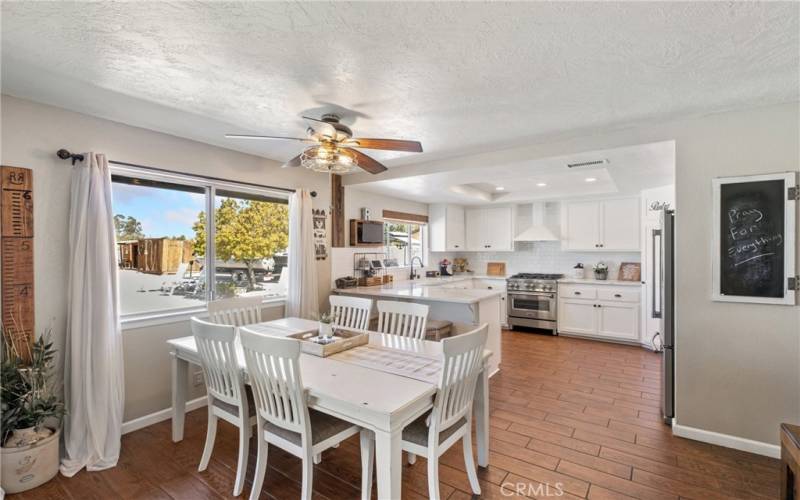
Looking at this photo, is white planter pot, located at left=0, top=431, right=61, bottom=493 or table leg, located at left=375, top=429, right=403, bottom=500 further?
white planter pot, located at left=0, top=431, right=61, bottom=493

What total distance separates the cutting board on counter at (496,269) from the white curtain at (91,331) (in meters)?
5.82

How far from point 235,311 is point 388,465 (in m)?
2.19

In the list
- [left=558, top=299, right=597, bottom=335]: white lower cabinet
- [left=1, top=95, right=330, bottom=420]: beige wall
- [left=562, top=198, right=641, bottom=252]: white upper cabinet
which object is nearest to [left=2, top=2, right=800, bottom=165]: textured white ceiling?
[left=1, top=95, right=330, bottom=420]: beige wall

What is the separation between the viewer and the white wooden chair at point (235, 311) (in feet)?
9.78

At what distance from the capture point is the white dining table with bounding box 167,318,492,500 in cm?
154

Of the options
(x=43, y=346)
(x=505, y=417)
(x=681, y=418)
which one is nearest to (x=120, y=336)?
(x=43, y=346)

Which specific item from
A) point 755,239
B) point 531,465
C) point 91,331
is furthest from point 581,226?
point 91,331

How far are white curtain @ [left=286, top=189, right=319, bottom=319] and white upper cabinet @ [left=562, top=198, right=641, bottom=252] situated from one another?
4.19 meters

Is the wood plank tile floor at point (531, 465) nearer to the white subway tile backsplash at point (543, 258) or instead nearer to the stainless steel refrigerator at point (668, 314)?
the stainless steel refrigerator at point (668, 314)

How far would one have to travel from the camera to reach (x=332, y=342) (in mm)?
2359

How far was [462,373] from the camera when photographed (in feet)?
6.03

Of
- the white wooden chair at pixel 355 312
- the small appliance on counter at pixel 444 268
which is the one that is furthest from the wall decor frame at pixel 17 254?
the small appliance on counter at pixel 444 268

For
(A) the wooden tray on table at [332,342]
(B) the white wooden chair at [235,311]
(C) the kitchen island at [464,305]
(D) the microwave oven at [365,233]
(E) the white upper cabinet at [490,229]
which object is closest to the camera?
(A) the wooden tray on table at [332,342]

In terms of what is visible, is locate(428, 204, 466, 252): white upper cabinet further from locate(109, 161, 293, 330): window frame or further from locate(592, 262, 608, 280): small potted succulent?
locate(109, 161, 293, 330): window frame
